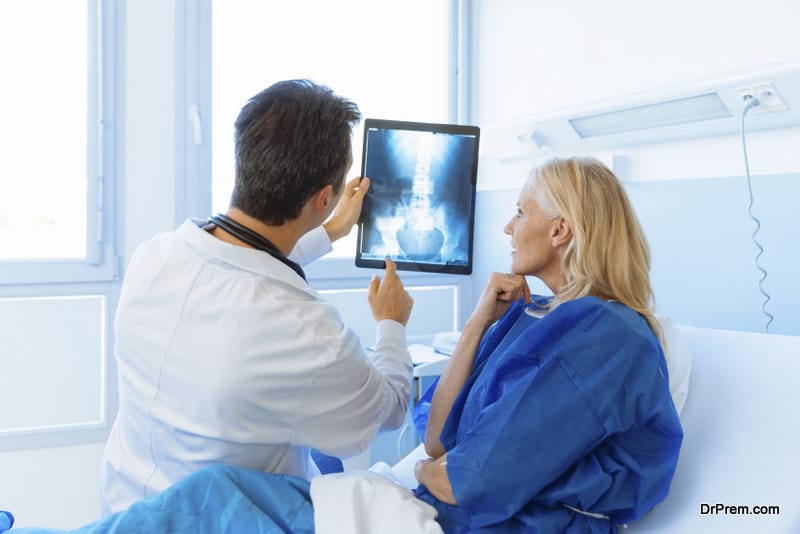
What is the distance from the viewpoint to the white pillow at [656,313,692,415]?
1351 mm

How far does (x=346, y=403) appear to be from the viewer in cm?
114

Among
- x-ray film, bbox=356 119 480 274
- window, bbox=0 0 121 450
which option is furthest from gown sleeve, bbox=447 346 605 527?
window, bbox=0 0 121 450

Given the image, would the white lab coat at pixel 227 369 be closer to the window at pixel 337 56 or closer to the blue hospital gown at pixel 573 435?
the blue hospital gown at pixel 573 435

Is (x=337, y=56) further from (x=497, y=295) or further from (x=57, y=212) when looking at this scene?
(x=497, y=295)

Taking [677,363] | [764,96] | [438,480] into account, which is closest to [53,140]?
[438,480]

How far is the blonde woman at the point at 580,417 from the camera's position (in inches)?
42.1

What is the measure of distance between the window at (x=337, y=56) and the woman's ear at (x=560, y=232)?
966 mm

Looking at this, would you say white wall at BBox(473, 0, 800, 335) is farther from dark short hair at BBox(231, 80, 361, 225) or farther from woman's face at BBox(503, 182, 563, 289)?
dark short hair at BBox(231, 80, 361, 225)

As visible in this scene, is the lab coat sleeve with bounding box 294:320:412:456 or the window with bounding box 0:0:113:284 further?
the window with bounding box 0:0:113:284

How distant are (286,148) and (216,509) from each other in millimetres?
622

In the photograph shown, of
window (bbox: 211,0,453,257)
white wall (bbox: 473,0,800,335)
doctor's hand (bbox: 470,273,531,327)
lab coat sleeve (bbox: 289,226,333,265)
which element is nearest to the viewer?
doctor's hand (bbox: 470,273,531,327)

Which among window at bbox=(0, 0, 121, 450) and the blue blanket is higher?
window at bbox=(0, 0, 121, 450)

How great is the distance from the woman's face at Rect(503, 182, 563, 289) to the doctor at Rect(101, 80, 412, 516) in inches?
16.9

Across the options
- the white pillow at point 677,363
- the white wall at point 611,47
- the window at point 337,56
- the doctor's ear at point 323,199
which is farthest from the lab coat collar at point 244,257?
the white wall at point 611,47
